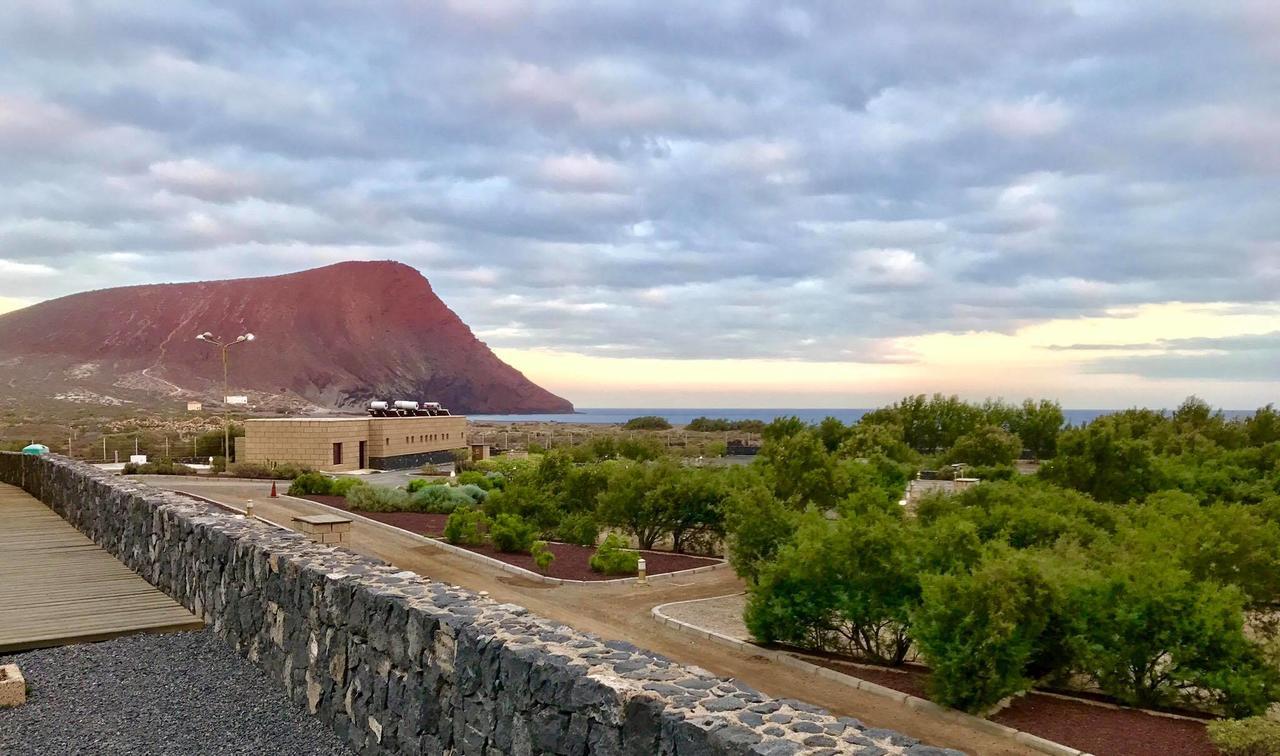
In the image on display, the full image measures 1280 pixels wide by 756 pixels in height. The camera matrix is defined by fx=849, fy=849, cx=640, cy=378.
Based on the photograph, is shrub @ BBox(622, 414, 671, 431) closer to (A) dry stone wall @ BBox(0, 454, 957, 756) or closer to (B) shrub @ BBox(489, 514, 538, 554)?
(B) shrub @ BBox(489, 514, 538, 554)

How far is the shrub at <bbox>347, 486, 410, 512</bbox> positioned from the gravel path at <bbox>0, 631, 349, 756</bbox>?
18.2m

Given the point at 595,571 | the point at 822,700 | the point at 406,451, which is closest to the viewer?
the point at 822,700

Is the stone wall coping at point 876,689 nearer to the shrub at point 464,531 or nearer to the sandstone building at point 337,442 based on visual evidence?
the shrub at point 464,531

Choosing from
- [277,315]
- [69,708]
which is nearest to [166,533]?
[69,708]

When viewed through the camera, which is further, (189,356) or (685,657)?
(189,356)

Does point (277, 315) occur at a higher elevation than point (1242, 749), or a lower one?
higher

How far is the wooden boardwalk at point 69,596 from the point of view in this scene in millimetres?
8352

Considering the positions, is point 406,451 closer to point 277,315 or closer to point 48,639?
point 48,639

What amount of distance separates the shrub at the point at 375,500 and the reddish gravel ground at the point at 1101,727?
1854cm

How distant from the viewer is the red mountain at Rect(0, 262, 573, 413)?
115250mm

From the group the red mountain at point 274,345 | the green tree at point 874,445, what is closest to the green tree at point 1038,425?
the green tree at point 874,445

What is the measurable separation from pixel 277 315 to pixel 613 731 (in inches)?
6057

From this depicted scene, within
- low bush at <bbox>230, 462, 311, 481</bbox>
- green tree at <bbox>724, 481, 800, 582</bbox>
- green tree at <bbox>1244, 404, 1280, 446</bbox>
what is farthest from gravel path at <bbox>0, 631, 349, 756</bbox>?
green tree at <bbox>1244, 404, 1280, 446</bbox>

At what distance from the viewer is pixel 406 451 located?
45250mm
